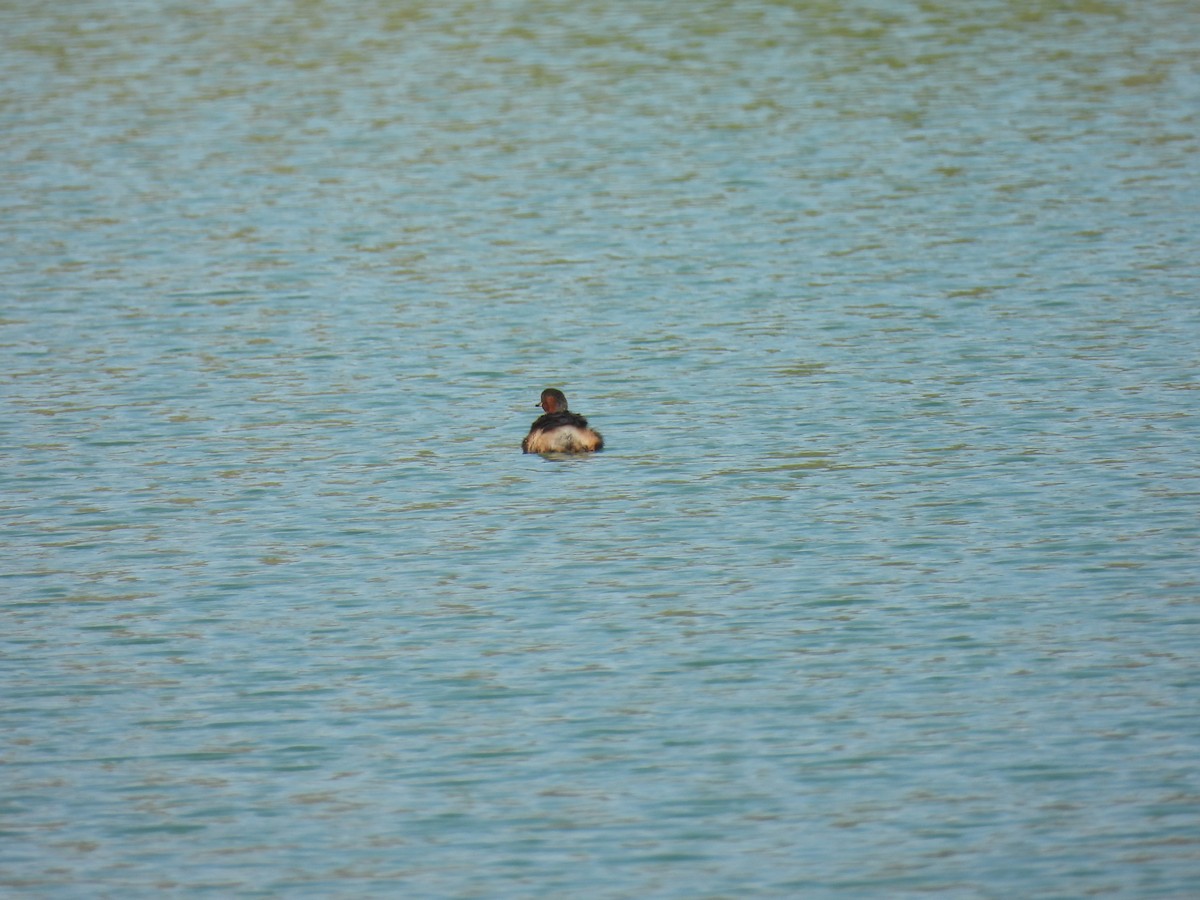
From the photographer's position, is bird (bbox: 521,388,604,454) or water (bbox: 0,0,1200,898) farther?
bird (bbox: 521,388,604,454)

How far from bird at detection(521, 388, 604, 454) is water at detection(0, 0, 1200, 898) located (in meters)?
0.25

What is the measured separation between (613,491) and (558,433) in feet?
3.09

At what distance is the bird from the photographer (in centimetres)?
1722

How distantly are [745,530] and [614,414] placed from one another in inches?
146

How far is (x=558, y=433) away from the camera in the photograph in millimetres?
17219

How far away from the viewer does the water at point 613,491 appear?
10.9 meters

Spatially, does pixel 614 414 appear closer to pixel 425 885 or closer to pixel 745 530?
pixel 745 530

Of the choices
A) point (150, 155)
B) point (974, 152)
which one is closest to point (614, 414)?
point (974, 152)

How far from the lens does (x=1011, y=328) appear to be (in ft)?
68.8

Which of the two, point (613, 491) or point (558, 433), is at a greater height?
point (558, 433)

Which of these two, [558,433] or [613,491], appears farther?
[558,433]

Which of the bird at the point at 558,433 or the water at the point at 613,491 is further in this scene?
the bird at the point at 558,433

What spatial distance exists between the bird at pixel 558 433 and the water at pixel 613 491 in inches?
9.8

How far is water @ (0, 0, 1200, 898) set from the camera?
10.9 metres
